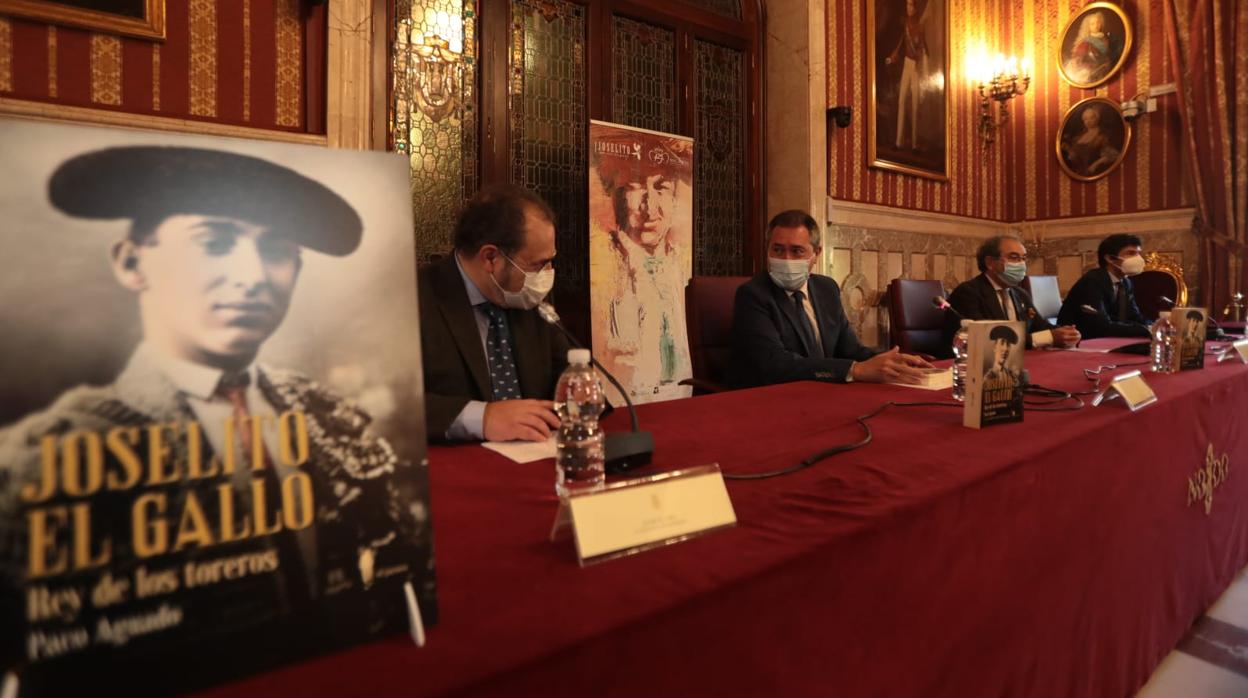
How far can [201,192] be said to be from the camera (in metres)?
0.42

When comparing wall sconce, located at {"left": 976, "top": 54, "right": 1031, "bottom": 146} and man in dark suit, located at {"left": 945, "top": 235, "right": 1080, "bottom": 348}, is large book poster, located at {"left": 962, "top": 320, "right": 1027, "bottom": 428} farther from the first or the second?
wall sconce, located at {"left": 976, "top": 54, "right": 1031, "bottom": 146}

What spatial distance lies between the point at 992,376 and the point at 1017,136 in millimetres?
6453

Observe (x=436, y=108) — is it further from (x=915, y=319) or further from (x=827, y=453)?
(x=827, y=453)

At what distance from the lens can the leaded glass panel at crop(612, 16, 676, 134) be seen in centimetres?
417

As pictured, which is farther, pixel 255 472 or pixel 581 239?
pixel 581 239

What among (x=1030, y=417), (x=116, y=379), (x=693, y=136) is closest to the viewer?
(x=116, y=379)

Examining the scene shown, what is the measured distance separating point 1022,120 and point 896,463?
271 inches

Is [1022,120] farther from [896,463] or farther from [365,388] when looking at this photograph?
[365,388]

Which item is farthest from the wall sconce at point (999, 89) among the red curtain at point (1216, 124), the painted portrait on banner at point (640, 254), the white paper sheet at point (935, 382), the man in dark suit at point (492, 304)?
the man in dark suit at point (492, 304)

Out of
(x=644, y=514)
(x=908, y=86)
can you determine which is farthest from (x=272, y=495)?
(x=908, y=86)

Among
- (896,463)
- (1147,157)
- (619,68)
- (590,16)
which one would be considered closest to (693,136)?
(619,68)

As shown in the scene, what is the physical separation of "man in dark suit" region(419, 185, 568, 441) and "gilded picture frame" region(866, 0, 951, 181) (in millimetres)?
4236

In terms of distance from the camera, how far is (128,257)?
1.30ft

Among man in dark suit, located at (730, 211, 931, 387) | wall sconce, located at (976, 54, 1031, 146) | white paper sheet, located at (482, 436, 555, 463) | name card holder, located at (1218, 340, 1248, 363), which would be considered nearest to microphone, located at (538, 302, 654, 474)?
white paper sheet, located at (482, 436, 555, 463)
